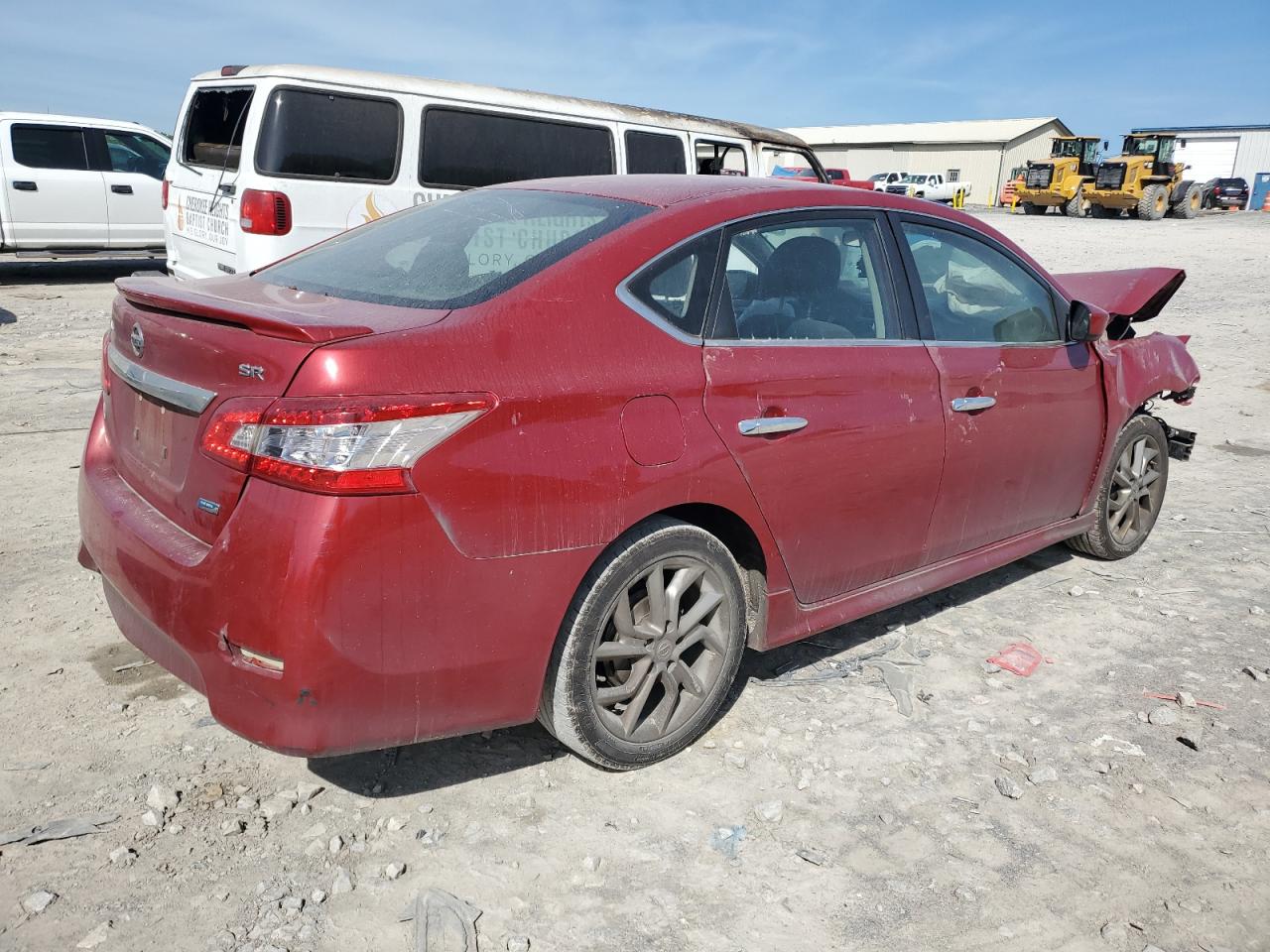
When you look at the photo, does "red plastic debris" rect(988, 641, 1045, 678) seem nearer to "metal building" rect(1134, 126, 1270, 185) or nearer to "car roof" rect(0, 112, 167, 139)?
"car roof" rect(0, 112, 167, 139)

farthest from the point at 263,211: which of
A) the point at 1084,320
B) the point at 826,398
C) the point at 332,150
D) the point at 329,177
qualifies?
the point at 1084,320

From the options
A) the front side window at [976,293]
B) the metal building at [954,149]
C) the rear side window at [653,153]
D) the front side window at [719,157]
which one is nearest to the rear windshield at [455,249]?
the front side window at [976,293]

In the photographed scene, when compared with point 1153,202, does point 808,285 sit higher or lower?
lower

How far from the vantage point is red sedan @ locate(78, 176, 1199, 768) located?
227cm

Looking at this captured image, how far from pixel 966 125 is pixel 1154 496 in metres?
70.3

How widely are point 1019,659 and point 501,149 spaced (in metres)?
6.29

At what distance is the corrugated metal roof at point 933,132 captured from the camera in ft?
213

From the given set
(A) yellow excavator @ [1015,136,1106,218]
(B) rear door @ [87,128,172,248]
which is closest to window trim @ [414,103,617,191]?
(B) rear door @ [87,128,172,248]

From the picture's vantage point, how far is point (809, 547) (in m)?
3.20

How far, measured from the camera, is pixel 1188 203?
115ft

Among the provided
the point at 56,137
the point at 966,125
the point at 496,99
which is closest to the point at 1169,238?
the point at 496,99

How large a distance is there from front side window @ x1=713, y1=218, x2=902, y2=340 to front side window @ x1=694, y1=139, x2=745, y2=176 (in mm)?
6919

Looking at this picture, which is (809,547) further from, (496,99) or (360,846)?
(496,99)

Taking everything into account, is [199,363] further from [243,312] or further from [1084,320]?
[1084,320]
